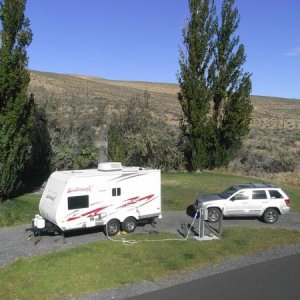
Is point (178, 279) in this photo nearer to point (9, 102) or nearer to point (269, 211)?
point (269, 211)

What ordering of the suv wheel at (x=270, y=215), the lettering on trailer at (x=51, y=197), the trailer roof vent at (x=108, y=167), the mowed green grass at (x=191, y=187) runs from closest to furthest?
1. the lettering on trailer at (x=51, y=197)
2. the trailer roof vent at (x=108, y=167)
3. the suv wheel at (x=270, y=215)
4. the mowed green grass at (x=191, y=187)

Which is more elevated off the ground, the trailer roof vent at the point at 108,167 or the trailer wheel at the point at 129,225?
the trailer roof vent at the point at 108,167

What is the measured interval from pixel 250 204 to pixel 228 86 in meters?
17.8

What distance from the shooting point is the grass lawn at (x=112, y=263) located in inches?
539

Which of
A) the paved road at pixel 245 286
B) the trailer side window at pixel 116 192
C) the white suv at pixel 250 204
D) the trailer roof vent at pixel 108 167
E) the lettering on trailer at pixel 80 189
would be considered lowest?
the paved road at pixel 245 286

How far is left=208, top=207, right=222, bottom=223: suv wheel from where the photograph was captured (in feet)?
74.4

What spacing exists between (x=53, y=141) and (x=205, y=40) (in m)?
14.0

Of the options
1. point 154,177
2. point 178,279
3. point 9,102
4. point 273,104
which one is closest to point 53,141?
point 9,102

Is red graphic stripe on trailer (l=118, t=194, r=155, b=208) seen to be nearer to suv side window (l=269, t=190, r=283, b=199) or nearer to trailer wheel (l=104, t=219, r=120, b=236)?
trailer wheel (l=104, t=219, r=120, b=236)

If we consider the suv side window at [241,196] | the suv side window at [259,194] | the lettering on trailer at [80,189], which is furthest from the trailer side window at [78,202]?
the suv side window at [259,194]

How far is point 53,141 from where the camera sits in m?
35.1

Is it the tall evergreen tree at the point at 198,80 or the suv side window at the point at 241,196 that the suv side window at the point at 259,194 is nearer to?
the suv side window at the point at 241,196

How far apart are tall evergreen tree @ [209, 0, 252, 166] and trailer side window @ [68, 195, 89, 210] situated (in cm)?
2100

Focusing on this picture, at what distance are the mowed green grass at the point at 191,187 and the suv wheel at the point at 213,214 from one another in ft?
11.4
